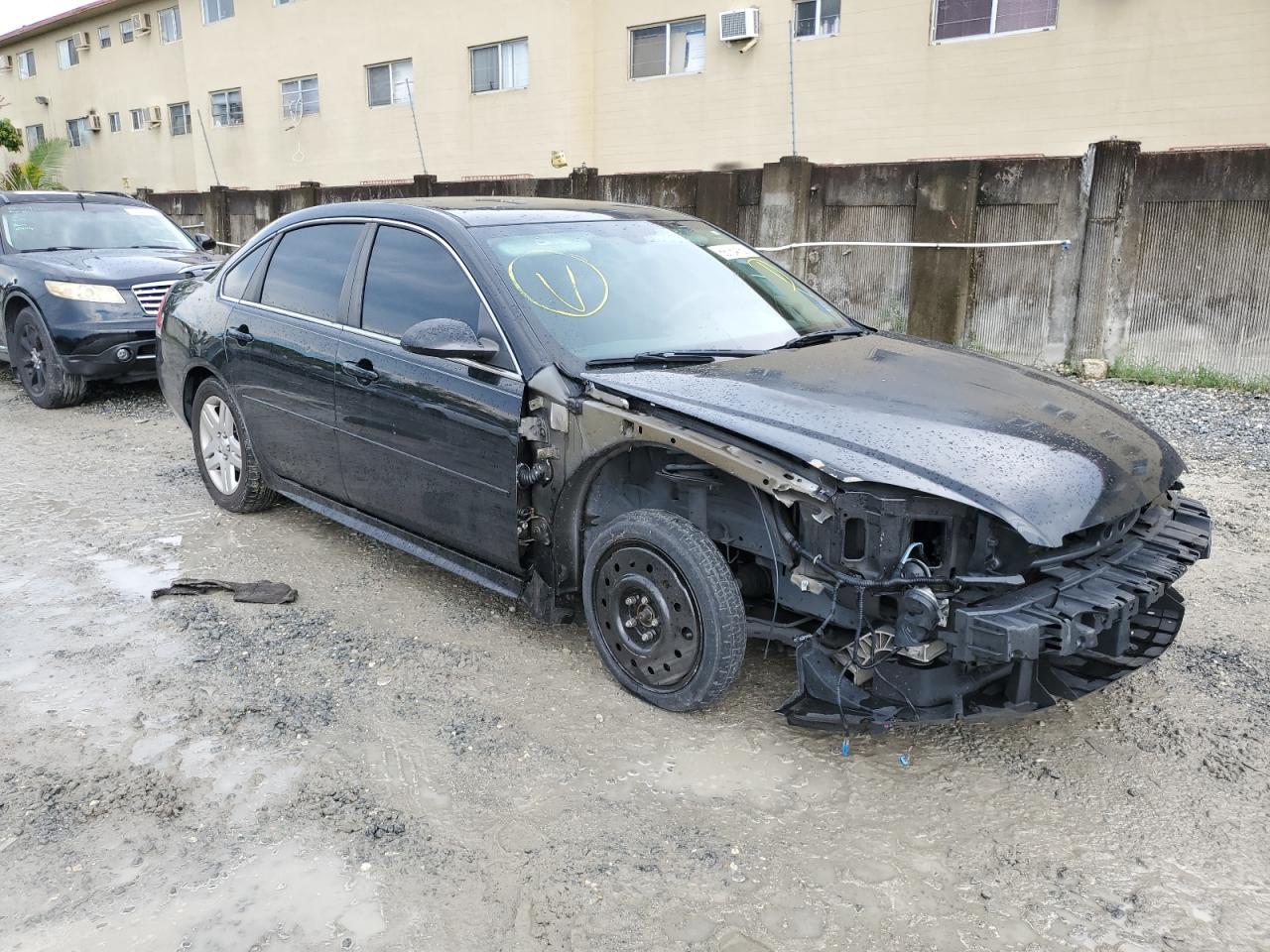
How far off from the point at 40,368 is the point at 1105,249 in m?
9.42

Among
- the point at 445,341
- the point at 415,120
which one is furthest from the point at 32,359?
the point at 415,120

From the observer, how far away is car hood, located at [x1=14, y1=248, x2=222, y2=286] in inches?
329

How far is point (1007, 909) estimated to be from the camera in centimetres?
260

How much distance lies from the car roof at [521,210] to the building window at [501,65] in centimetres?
1456

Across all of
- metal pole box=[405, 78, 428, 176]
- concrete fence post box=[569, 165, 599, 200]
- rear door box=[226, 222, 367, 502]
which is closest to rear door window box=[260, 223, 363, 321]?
rear door box=[226, 222, 367, 502]

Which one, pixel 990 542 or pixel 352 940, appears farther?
pixel 990 542

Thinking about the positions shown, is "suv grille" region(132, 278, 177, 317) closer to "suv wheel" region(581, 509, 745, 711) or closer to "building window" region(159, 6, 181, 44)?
"suv wheel" region(581, 509, 745, 711)

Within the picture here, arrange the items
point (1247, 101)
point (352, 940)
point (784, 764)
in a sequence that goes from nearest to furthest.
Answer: point (352, 940)
point (784, 764)
point (1247, 101)

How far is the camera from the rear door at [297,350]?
15.2 ft

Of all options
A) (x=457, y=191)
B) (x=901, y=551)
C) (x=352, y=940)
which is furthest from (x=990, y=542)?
(x=457, y=191)

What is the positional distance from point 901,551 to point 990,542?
10.3 inches

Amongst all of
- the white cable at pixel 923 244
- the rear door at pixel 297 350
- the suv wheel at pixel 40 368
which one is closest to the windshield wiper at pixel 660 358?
the rear door at pixel 297 350

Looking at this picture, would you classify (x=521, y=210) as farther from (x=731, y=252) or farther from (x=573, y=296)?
(x=731, y=252)

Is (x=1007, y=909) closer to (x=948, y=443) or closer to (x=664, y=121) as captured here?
(x=948, y=443)
